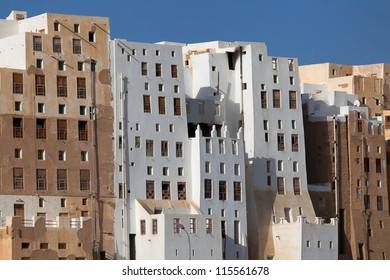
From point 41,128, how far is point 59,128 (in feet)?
2.25

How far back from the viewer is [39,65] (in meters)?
58.6

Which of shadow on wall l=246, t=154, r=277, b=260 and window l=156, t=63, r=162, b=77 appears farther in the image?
shadow on wall l=246, t=154, r=277, b=260

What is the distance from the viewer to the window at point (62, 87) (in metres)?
58.9

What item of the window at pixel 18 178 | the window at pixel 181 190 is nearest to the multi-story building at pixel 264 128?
the window at pixel 181 190

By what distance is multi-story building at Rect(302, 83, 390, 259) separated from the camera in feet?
219

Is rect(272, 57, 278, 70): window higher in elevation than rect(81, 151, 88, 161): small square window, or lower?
higher

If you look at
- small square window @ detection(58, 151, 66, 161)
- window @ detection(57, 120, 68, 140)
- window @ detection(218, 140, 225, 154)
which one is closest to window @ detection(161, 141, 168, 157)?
window @ detection(218, 140, 225, 154)

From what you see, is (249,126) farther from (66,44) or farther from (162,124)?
(66,44)

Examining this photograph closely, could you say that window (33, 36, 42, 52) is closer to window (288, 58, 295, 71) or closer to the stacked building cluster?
the stacked building cluster

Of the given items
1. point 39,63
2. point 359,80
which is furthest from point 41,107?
point 359,80

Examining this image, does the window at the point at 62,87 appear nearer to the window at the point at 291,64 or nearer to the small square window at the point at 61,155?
the small square window at the point at 61,155

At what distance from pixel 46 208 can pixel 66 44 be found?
551cm

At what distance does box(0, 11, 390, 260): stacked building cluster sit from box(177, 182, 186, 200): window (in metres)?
0.05
